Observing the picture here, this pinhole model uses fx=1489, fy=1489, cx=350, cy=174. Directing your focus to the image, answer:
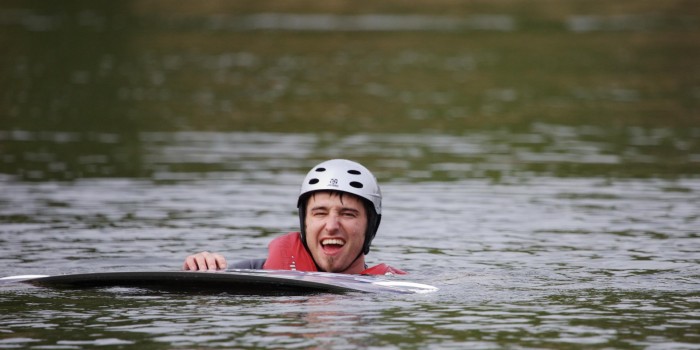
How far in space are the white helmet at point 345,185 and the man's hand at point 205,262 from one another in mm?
840

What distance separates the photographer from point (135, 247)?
17.6 metres

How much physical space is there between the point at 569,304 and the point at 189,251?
5777mm

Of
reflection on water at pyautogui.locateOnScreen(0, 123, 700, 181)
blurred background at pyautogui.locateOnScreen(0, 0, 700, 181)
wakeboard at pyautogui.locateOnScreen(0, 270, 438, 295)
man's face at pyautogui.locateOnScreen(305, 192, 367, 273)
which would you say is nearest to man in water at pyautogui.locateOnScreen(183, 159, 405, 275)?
man's face at pyautogui.locateOnScreen(305, 192, 367, 273)

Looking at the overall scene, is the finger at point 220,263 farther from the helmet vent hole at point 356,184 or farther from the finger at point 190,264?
the helmet vent hole at point 356,184

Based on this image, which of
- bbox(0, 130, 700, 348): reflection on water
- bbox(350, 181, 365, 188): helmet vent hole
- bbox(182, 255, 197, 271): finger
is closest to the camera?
bbox(0, 130, 700, 348): reflection on water

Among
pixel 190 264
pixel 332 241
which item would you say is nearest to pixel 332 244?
pixel 332 241

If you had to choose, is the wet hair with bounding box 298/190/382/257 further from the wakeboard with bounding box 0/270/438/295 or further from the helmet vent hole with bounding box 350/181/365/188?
the wakeboard with bounding box 0/270/438/295

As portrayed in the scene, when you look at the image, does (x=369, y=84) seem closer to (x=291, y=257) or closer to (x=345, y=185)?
(x=291, y=257)

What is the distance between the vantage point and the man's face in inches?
544

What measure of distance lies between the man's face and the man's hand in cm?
87

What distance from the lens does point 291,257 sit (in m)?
14.1

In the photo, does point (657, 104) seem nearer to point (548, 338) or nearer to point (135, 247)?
point (135, 247)

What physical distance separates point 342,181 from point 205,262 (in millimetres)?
1473

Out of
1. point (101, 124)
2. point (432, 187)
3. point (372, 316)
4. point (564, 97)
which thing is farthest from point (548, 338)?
point (564, 97)
